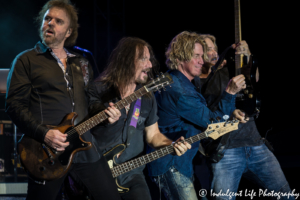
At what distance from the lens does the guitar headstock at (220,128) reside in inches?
125

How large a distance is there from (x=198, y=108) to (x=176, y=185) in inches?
32.4

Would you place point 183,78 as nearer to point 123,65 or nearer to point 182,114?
point 182,114

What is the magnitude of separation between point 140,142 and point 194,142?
59cm

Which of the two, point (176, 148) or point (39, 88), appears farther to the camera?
point (176, 148)

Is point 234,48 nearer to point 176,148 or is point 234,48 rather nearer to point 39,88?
point 176,148

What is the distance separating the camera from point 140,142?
128 inches

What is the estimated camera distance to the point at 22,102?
94.8 inches

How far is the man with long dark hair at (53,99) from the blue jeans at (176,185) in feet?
2.17

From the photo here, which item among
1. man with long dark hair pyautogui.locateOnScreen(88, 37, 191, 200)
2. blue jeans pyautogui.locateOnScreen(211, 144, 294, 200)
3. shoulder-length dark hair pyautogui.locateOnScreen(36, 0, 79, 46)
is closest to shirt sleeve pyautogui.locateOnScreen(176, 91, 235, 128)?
man with long dark hair pyautogui.locateOnScreen(88, 37, 191, 200)

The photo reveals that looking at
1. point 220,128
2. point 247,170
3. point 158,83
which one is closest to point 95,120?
point 158,83

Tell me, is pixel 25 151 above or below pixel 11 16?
below

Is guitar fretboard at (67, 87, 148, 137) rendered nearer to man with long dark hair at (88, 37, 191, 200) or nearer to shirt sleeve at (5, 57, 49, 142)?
man with long dark hair at (88, 37, 191, 200)

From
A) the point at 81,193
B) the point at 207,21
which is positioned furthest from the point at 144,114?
the point at 207,21

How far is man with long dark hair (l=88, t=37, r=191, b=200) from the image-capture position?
302cm
